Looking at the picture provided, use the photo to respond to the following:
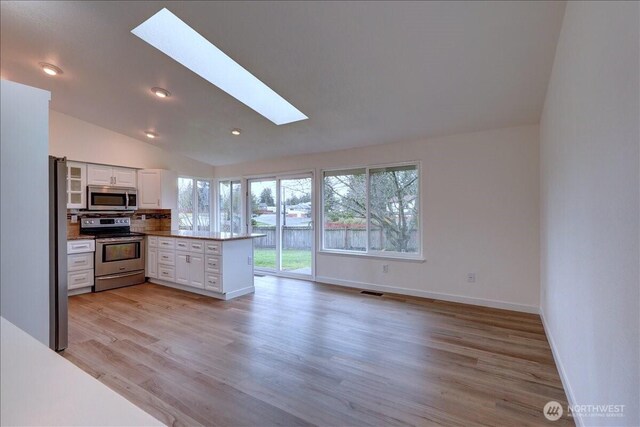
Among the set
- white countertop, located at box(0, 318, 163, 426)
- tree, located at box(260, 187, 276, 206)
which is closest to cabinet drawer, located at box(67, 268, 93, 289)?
tree, located at box(260, 187, 276, 206)

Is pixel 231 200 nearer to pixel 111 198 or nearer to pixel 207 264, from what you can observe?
pixel 111 198

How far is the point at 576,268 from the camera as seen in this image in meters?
1.86

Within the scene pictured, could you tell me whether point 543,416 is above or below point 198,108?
below

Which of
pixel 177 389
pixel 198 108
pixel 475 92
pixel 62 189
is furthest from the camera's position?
pixel 198 108

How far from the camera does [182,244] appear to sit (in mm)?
4641

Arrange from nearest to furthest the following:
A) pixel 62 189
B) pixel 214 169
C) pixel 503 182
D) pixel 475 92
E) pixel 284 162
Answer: pixel 62 189 → pixel 475 92 → pixel 503 182 → pixel 284 162 → pixel 214 169

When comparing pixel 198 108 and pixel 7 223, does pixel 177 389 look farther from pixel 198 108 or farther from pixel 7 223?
pixel 198 108

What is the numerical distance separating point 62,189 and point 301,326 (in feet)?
8.24

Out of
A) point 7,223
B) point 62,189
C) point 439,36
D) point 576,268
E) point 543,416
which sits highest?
point 439,36

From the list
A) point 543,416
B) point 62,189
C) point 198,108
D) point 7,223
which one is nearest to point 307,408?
point 543,416

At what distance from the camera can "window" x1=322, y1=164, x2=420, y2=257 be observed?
4.49m

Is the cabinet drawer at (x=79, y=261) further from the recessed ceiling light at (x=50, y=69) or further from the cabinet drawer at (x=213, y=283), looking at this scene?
the recessed ceiling light at (x=50, y=69)

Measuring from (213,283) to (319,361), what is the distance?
7.63ft

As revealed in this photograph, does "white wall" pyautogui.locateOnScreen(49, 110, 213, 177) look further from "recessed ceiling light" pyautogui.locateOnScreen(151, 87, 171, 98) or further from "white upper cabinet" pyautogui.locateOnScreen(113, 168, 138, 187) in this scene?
"recessed ceiling light" pyautogui.locateOnScreen(151, 87, 171, 98)
